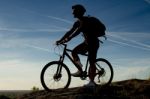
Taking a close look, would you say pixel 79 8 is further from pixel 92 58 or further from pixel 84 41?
pixel 92 58

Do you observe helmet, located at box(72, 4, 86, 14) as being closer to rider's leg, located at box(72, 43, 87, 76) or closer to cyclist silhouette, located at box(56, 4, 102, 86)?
cyclist silhouette, located at box(56, 4, 102, 86)

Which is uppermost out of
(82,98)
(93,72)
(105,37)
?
(105,37)

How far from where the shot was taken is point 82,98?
392 inches

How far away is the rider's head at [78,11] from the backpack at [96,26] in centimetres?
34

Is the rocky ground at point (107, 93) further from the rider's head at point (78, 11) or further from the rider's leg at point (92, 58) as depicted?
the rider's head at point (78, 11)

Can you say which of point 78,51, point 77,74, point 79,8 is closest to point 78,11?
point 79,8

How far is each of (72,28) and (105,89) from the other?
261 cm

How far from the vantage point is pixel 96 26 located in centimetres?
1117

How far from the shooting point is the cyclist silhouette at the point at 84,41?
36.3 ft

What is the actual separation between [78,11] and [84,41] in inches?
44.9

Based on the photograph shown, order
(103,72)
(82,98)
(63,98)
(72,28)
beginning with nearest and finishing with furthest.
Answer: (82,98) < (63,98) < (72,28) < (103,72)

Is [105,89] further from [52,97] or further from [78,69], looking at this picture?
[52,97]

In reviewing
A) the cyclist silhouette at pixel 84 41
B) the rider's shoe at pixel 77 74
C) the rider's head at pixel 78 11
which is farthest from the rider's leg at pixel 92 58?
the rider's head at pixel 78 11

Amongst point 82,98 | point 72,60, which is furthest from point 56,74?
point 82,98
